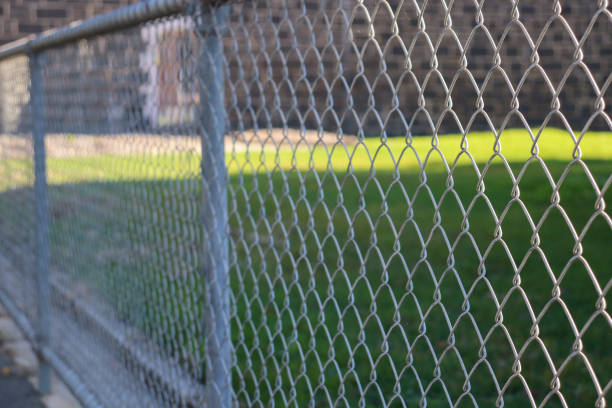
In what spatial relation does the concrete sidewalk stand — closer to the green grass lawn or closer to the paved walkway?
the paved walkway

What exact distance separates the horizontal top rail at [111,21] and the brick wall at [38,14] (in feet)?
35.1

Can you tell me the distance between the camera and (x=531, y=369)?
3740mm

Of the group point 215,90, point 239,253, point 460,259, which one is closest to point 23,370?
point 239,253

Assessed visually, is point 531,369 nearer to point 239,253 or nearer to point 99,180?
point 99,180

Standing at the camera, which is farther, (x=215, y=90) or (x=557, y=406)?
(x=557, y=406)

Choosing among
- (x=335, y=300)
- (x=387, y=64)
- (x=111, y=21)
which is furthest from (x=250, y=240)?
(x=335, y=300)

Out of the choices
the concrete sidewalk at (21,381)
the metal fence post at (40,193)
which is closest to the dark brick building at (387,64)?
the metal fence post at (40,193)

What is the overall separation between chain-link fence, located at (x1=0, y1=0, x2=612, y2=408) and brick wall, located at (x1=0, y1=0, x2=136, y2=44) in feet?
28.1

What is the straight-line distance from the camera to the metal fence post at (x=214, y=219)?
2.36m

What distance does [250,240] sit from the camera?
672 centimetres

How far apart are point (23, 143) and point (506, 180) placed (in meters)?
5.86

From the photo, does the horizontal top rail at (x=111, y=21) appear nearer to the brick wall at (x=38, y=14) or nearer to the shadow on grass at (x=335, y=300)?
the shadow on grass at (x=335, y=300)

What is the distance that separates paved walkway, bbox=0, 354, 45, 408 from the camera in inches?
150

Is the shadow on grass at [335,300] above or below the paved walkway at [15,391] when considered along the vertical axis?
above
